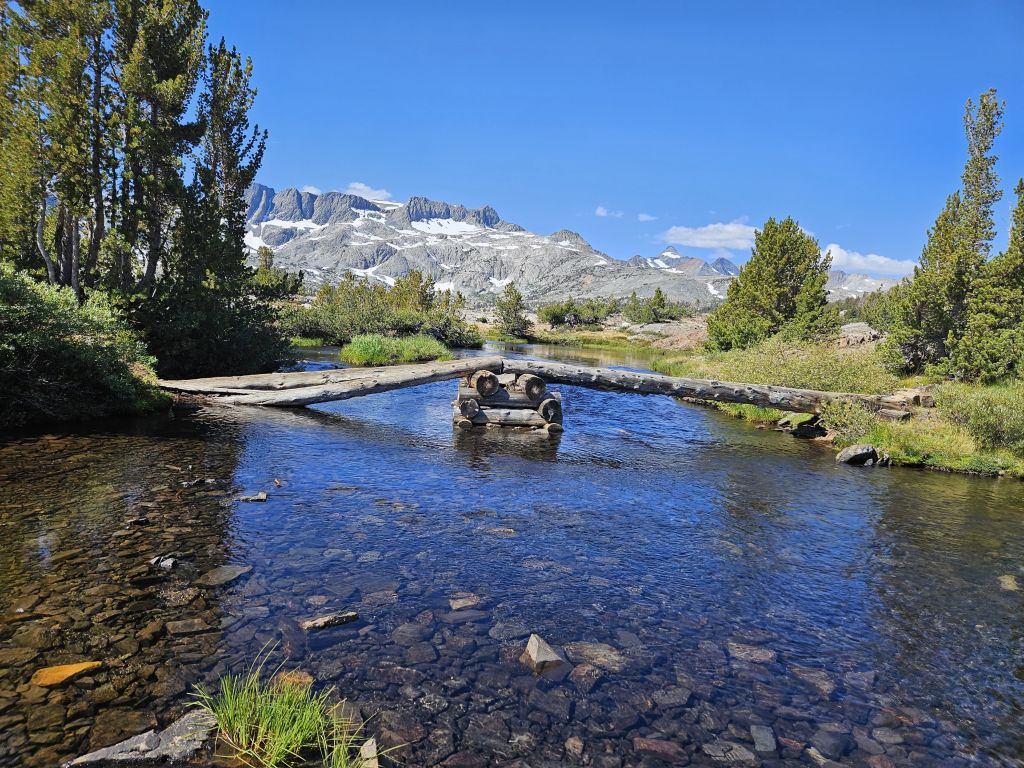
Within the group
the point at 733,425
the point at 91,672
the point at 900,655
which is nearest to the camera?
the point at 91,672

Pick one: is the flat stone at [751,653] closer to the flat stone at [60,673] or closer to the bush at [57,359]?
the flat stone at [60,673]

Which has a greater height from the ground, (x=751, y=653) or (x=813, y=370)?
(x=813, y=370)

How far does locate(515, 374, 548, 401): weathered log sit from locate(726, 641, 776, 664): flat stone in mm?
13879

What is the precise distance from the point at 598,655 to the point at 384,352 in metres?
35.4

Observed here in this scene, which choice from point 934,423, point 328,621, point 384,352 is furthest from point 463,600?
point 384,352

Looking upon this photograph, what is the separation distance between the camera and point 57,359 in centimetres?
1359

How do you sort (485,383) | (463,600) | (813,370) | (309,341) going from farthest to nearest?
(309,341) → (813,370) → (485,383) → (463,600)

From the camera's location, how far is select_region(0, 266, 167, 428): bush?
41.1 feet

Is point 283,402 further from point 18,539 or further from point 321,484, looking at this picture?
point 18,539

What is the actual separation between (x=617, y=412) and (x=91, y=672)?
22223 mm

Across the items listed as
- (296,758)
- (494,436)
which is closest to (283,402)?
(494,436)

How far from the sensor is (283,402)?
741 inches

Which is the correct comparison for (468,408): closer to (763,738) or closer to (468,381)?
(468,381)

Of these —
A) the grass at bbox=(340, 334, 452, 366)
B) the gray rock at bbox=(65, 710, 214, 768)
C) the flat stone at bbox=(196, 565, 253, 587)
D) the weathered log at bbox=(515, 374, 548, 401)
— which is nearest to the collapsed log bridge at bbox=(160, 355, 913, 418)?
the weathered log at bbox=(515, 374, 548, 401)
